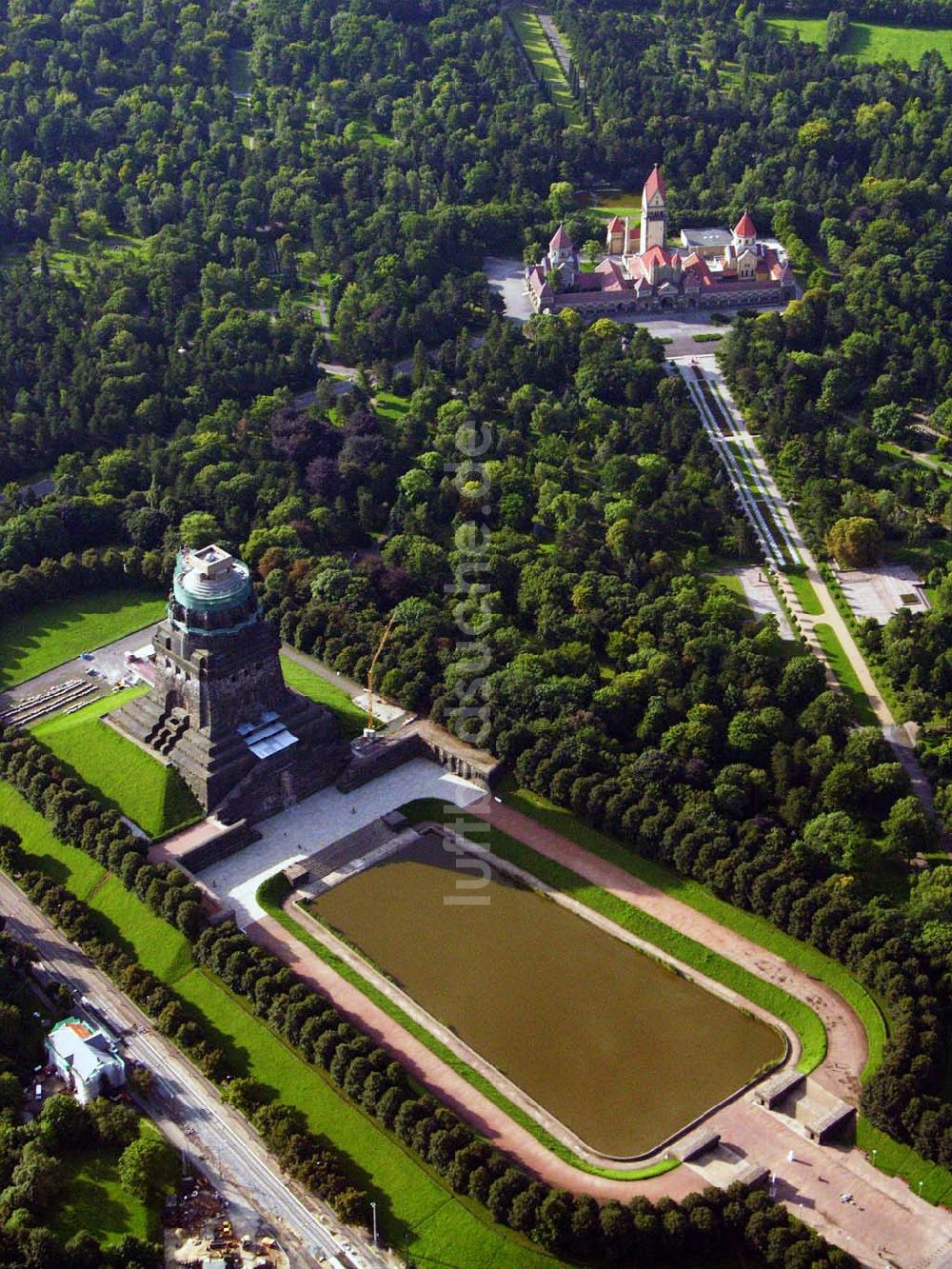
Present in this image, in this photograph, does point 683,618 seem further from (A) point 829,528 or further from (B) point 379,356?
(B) point 379,356

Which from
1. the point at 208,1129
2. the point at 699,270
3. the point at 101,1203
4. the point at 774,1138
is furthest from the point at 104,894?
the point at 699,270

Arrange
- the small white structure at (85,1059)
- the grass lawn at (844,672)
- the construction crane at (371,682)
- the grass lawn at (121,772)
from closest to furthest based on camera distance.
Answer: the small white structure at (85,1059) → the grass lawn at (121,772) → the construction crane at (371,682) → the grass lawn at (844,672)

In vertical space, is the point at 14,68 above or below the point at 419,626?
above

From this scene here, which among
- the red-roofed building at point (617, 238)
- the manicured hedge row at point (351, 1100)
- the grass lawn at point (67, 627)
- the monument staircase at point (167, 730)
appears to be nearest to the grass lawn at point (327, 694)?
the monument staircase at point (167, 730)

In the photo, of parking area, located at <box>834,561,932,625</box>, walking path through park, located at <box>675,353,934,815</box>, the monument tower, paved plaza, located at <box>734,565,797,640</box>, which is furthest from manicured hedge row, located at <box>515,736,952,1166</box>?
parking area, located at <box>834,561,932,625</box>

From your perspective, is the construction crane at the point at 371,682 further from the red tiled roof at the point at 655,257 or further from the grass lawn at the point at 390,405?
the red tiled roof at the point at 655,257

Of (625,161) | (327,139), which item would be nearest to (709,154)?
(625,161)
